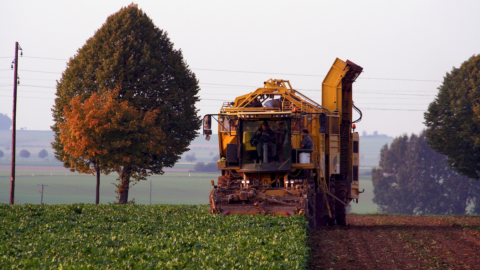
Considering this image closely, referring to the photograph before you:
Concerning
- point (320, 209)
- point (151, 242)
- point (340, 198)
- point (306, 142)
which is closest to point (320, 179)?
point (306, 142)

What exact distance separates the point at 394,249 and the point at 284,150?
6207mm

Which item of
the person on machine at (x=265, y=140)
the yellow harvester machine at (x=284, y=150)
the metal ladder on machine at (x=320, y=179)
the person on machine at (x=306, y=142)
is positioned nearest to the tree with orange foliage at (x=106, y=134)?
the yellow harvester machine at (x=284, y=150)

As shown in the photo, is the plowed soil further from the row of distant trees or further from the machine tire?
Answer: the row of distant trees

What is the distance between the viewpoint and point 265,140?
20047mm

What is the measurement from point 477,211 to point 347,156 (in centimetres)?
6180

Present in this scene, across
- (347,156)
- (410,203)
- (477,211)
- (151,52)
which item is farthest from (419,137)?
(347,156)

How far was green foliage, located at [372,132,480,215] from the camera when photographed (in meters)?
83.2

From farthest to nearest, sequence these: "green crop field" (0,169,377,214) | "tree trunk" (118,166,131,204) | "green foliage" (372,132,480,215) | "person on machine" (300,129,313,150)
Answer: "green crop field" (0,169,377,214)
"green foliage" (372,132,480,215)
"tree trunk" (118,166,131,204)
"person on machine" (300,129,313,150)

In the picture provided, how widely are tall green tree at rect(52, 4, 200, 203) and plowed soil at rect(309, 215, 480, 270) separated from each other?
22.0 m

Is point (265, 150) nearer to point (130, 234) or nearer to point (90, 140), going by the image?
point (130, 234)

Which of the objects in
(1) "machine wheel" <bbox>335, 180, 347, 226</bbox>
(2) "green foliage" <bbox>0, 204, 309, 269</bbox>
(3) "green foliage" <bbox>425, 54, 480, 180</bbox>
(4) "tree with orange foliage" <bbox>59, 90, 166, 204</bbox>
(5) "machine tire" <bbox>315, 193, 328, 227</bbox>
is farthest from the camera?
(3) "green foliage" <bbox>425, 54, 480, 180</bbox>

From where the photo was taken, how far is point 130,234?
14.5m

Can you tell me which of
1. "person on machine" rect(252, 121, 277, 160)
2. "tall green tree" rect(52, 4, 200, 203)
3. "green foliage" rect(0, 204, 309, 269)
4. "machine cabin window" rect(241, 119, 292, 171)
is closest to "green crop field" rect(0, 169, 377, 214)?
"tall green tree" rect(52, 4, 200, 203)

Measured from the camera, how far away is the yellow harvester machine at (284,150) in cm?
1847
